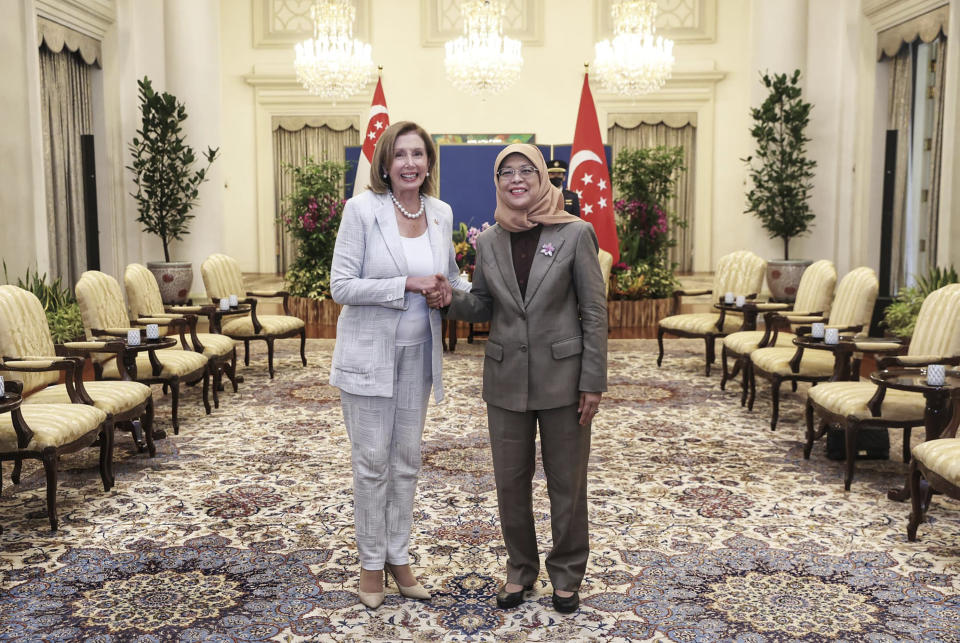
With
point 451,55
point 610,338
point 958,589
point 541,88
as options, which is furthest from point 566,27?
point 958,589

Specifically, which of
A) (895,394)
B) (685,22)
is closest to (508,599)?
(895,394)

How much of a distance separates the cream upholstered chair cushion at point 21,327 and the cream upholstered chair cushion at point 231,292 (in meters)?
2.63

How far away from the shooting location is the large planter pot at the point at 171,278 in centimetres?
1083

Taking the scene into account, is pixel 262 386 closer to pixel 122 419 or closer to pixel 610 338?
pixel 122 419

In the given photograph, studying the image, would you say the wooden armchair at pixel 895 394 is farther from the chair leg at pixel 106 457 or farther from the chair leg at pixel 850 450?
the chair leg at pixel 106 457

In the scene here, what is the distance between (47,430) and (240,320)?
4.00 meters

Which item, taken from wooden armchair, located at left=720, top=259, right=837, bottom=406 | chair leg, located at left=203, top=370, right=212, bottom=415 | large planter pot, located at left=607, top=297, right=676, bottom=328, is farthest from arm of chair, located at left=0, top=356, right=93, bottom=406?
large planter pot, located at left=607, top=297, right=676, bottom=328

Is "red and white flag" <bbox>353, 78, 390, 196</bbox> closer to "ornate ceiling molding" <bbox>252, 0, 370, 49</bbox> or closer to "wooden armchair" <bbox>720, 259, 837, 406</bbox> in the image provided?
"ornate ceiling molding" <bbox>252, 0, 370, 49</bbox>

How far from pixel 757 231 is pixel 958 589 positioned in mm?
8397

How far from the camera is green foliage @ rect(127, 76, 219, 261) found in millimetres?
10648

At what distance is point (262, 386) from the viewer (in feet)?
25.3

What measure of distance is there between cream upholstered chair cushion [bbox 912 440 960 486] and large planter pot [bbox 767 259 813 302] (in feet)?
23.1

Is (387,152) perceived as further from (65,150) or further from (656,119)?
(656,119)

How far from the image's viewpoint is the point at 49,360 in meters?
4.91
